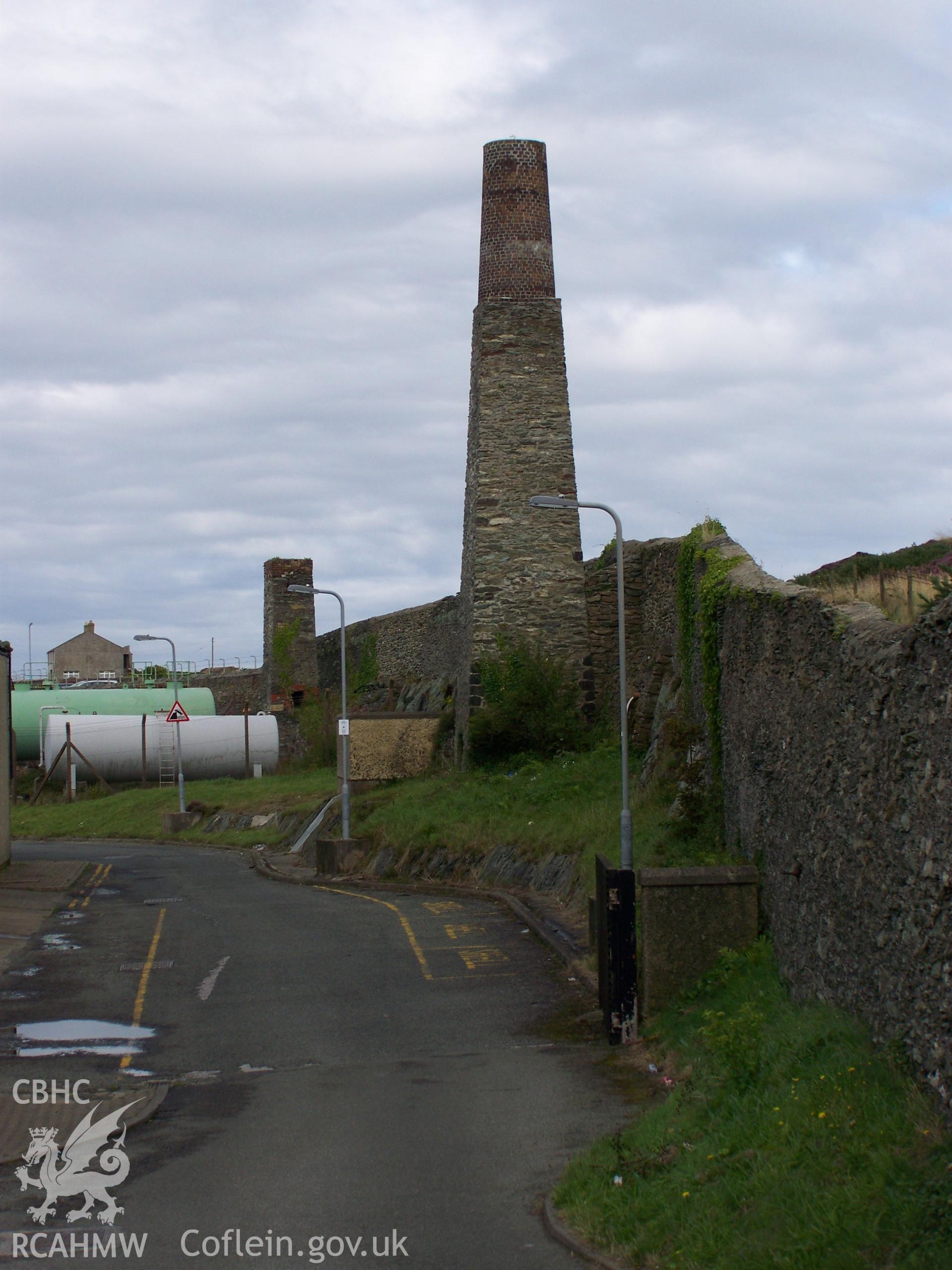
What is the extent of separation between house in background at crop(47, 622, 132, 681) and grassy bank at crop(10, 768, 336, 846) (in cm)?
4700

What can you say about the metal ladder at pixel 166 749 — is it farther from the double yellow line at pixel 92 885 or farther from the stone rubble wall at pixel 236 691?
the double yellow line at pixel 92 885

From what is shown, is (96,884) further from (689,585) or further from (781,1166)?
(781,1166)

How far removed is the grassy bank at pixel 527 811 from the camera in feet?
73.7

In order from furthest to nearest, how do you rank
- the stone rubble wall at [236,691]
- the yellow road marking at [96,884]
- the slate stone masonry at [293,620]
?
1. the stone rubble wall at [236,691]
2. the slate stone masonry at [293,620]
3. the yellow road marking at [96,884]

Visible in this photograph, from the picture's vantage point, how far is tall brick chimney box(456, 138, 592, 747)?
3372 centimetres

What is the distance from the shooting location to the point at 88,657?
10044 centimetres

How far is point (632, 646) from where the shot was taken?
31891 millimetres

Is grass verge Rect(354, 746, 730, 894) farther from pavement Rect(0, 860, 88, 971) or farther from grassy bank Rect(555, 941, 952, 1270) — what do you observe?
grassy bank Rect(555, 941, 952, 1270)

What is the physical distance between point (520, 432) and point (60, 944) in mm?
18049

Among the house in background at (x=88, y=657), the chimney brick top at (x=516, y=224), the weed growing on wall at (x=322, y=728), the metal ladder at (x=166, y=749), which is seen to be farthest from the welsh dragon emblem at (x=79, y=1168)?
the house in background at (x=88, y=657)

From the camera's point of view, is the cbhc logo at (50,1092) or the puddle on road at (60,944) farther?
the puddle on road at (60,944)

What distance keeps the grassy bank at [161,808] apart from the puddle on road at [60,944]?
737 inches

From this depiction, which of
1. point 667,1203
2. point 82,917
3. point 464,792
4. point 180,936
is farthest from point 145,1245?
point 464,792

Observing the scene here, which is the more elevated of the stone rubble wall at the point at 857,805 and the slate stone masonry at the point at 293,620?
the slate stone masonry at the point at 293,620
